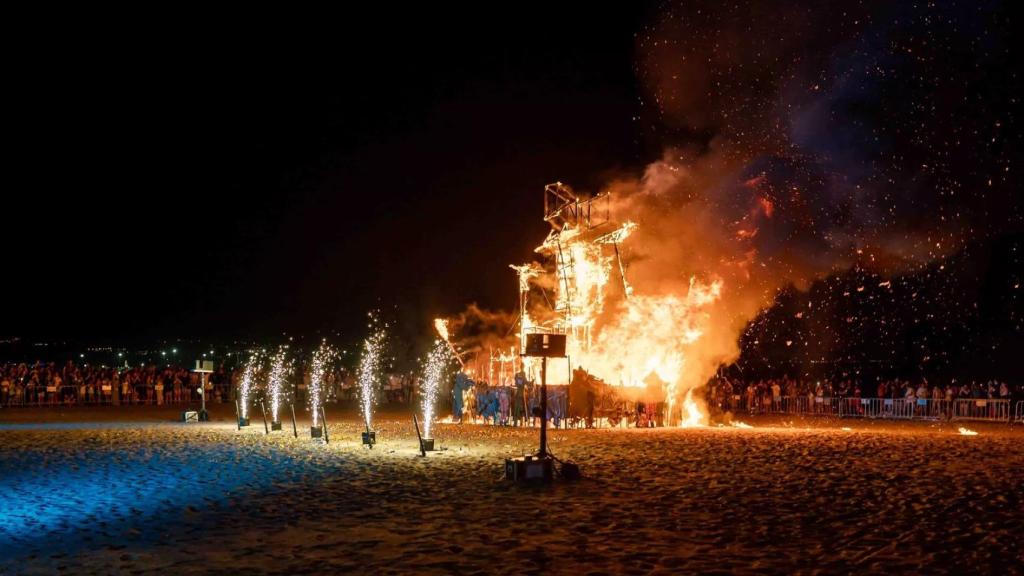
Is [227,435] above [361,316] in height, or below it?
below

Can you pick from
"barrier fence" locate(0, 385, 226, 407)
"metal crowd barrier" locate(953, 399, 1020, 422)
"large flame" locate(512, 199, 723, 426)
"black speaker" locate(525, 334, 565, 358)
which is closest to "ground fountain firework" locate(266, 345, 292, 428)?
"barrier fence" locate(0, 385, 226, 407)

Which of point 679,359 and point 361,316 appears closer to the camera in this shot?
point 679,359

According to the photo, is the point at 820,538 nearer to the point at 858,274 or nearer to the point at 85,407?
the point at 85,407

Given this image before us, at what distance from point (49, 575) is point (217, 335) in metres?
66.6

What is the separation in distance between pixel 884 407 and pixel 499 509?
2501cm

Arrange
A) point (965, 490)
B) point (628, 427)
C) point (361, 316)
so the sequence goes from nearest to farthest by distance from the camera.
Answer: point (965, 490) → point (628, 427) → point (361, 316)

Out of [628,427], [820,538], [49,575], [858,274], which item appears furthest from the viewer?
[858,274]

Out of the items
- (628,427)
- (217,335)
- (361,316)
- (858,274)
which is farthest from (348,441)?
(217,335)

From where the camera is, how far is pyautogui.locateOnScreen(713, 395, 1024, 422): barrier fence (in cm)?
2978

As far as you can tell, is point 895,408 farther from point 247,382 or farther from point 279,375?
point 279,375

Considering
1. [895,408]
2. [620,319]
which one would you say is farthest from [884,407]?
[620,319]

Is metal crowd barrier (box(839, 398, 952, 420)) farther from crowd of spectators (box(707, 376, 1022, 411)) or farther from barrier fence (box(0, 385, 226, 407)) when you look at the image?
barrier fence (box(0, 385, 226, 407))

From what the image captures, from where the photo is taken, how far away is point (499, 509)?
1069 centimetres

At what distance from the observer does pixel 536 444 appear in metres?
19.5
